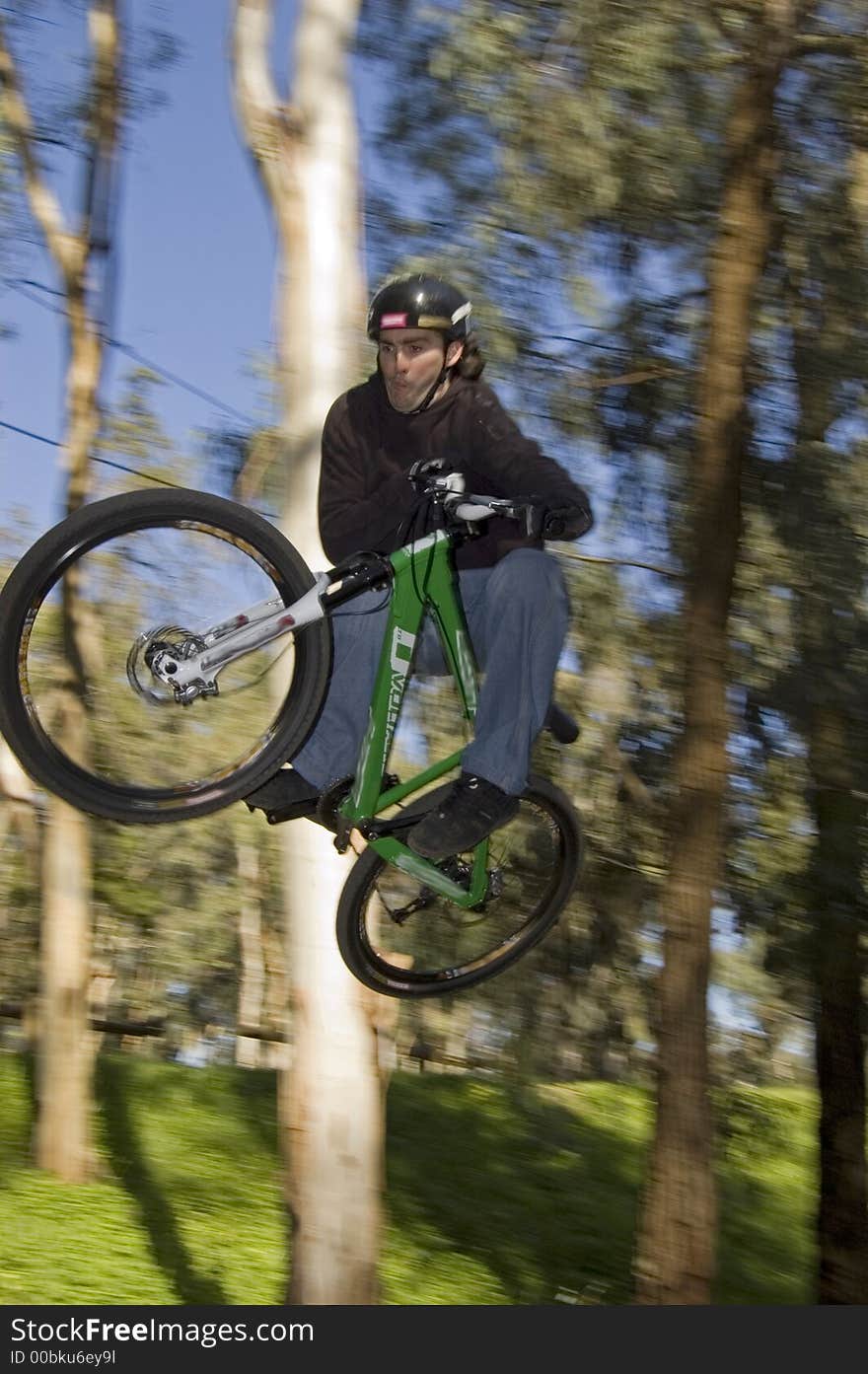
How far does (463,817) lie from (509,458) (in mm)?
1105

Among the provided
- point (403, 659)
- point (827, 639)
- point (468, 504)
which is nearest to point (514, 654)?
point (403, 659)

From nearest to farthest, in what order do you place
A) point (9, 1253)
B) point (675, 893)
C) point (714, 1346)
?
point (675, 893), point (714, 1346), point (9, 1253)

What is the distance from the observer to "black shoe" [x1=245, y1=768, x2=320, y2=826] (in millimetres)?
4934

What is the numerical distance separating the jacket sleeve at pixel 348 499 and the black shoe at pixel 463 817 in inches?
34.4

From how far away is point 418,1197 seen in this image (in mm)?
13109

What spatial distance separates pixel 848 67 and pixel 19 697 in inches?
230

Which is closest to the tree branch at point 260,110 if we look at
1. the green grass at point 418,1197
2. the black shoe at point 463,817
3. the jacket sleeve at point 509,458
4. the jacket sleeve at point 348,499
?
the jacket sleeve at point 348,499

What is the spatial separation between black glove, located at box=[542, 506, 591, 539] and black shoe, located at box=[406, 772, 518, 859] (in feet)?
2.47

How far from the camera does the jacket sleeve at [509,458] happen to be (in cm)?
471

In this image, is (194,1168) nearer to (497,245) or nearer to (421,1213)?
(421,1213)

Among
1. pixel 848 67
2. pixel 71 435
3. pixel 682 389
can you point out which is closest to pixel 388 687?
pixel 682 389

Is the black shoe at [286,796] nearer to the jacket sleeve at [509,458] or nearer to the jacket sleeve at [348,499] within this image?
the jacket sleeve at [348,499]

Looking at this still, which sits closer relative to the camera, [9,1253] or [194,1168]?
[9,1253]

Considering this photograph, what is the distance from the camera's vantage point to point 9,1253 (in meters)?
10.9
